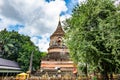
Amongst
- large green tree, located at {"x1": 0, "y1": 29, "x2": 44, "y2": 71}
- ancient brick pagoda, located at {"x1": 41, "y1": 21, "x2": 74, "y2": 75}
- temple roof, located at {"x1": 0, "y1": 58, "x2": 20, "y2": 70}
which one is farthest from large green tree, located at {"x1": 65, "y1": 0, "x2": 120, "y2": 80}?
large green tree, located at {"x1": 0, "y1": 29, "x2": 44, "y2": 71}

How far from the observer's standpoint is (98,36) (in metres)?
18.3

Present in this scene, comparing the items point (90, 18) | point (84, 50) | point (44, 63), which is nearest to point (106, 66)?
point (84, 50)

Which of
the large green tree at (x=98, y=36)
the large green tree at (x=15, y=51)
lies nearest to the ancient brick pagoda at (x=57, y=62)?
the large green tree at (x=15, y=51)

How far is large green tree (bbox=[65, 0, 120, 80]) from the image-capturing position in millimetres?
17906

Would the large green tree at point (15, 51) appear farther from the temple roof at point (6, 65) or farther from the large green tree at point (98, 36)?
the large green tree at point (98, 36)

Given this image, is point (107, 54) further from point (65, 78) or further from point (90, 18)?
point (65, 78)

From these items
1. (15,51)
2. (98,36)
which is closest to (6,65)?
(15,51)

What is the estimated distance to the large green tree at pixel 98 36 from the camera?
17.9 metres

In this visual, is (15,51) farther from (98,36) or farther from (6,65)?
(98,36)

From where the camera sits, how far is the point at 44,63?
39875 millimetres

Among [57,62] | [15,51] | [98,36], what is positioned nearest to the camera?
[98,36]

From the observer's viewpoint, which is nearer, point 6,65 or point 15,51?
point 6,65

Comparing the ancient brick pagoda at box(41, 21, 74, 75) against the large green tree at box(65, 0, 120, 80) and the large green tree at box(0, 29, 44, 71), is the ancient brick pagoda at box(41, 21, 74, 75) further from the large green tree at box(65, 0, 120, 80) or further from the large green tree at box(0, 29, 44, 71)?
the large green tree at box(65, 0, 120, 80)

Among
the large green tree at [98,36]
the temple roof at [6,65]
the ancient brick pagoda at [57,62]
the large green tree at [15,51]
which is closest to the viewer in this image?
the large green tree at [98,36]
